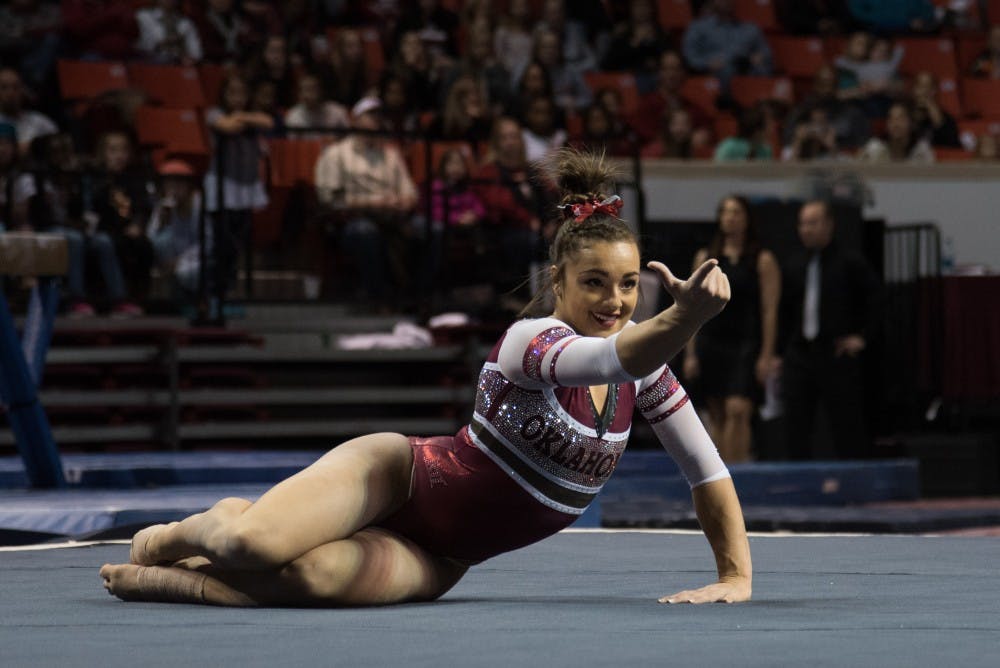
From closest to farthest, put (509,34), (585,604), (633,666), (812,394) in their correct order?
(633,666), (585,604), (812,394), (509,34)

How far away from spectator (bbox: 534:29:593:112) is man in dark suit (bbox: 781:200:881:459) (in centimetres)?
366

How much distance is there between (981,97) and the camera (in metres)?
13.7

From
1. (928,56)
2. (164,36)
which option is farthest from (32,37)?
(928,56)

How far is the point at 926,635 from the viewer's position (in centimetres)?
268

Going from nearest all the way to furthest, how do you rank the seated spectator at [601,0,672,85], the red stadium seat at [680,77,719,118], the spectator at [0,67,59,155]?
1. the spectator at [0,67,59,155]
2. the red stadium seat at [680,77,719,118]
3. the seated spectator at [601,0,672,85]

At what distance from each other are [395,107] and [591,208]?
722cm

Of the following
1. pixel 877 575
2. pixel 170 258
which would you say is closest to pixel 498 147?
pixel 170 258

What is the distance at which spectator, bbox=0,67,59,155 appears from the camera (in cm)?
990

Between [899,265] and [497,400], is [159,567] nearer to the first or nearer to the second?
[497,400]

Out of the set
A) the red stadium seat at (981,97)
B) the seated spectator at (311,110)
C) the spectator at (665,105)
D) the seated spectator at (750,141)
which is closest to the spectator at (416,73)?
the seated spectator at (311,110)

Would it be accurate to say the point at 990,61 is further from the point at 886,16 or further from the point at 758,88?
the point at 758,88

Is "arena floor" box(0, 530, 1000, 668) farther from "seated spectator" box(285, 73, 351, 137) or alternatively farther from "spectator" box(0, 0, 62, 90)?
"spectator" box(0, 0, 62, 90)

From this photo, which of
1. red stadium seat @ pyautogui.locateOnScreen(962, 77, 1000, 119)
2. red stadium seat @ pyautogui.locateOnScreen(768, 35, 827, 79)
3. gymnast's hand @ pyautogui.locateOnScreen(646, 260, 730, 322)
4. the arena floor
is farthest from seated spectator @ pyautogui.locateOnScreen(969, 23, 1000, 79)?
gymnast's hand @ pyautogui.locateOnScreen(646, 260, 730, 322)

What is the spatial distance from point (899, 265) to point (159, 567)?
7070 millimetres
